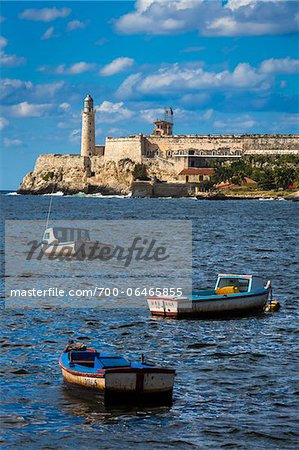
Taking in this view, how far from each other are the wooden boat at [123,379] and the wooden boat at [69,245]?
2465 centimetres

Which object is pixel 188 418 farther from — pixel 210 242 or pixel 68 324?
pixel 210 242

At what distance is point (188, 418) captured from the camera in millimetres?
13594

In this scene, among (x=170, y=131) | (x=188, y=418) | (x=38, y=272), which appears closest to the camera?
(x=188, y=418)

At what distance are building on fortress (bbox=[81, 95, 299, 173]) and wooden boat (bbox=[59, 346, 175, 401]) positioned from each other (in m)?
139

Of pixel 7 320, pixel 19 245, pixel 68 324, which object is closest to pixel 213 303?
pixel 68 324

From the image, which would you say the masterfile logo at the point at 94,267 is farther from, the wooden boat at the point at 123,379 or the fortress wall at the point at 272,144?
the fortress wall at the point at 272,144

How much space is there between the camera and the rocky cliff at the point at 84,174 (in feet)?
515

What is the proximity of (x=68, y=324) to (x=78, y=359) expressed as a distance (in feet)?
20.6

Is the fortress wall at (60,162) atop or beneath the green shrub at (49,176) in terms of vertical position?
atop

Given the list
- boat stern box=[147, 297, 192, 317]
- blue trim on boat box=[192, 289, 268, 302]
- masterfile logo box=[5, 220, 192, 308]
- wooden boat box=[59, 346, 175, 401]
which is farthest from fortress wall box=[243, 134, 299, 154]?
wooden boat box=[59, 346, 175, 401]

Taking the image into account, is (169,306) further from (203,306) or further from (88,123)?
(88,123)

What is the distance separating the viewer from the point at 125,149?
531 ft

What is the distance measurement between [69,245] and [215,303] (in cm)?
1777

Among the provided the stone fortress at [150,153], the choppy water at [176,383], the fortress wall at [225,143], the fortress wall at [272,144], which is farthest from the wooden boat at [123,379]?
the fortress wall at [272,144]
